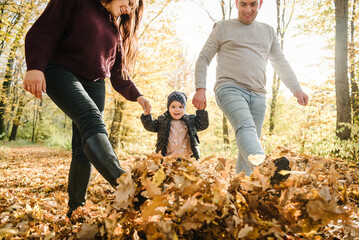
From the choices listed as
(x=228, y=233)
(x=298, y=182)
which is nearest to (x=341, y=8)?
(x=298, y=182)

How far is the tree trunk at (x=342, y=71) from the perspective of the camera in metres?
5.58

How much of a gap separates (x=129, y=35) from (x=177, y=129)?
1764mm

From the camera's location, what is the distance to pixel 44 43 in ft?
4.71

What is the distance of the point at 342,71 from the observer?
5.69m

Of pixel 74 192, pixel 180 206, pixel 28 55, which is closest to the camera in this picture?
pixel 180 206

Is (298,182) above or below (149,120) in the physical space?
below

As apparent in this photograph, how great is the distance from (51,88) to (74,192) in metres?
0.82

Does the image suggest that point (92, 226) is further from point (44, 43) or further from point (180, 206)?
point (44, 43)

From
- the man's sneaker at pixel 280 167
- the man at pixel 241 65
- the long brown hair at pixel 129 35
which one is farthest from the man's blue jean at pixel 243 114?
the long brown hair at pixel 129 35

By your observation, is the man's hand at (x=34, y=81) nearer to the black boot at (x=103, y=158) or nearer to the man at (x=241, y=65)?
the black boot at (x=103, y=158)

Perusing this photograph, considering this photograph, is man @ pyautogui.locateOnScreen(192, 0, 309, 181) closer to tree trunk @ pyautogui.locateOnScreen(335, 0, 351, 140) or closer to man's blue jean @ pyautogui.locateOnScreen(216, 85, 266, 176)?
man's blue jean @ pyautogui.locateOnScreen(216, 85, 266, 176)

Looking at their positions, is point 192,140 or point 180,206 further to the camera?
point 192,140

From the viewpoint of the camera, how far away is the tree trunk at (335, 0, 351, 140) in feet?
18.3

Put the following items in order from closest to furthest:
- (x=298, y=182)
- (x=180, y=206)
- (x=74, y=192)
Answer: (x=180, y=206) → (x=298, y=182) → (x=74, y=192)
